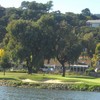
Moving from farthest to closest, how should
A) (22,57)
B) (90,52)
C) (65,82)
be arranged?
(90,52) < (22,57) < (65,82)

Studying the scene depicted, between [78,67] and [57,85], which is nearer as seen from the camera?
[57,85]

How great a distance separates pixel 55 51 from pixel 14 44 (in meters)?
8.40

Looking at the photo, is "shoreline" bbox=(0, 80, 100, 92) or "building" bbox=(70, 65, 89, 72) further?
"building" bbox=(70, 65, 89, 72)

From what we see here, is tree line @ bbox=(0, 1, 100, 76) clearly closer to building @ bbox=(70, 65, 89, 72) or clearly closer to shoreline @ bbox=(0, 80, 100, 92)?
shoreline @ bbox=(0, 80, 100, 92)

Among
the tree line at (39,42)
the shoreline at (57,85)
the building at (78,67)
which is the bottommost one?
the shoreline at (57,85)

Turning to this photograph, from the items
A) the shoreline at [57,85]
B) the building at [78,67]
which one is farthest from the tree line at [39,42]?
the building at [78,67]

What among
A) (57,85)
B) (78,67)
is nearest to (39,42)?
(57,85)

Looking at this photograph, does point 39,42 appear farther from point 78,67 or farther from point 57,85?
point 78,67

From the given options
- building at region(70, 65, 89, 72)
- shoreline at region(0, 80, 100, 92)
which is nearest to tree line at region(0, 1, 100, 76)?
shoreline at region(0, 80, 100, 92)

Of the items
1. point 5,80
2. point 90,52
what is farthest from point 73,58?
point 90,52

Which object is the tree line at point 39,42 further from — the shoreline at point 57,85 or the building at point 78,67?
the building at point 78,67

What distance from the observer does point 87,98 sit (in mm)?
51312

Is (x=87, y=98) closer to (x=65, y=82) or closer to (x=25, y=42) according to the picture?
(x=65, y=82)

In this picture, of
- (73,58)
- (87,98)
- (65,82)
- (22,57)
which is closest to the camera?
(87,98)
